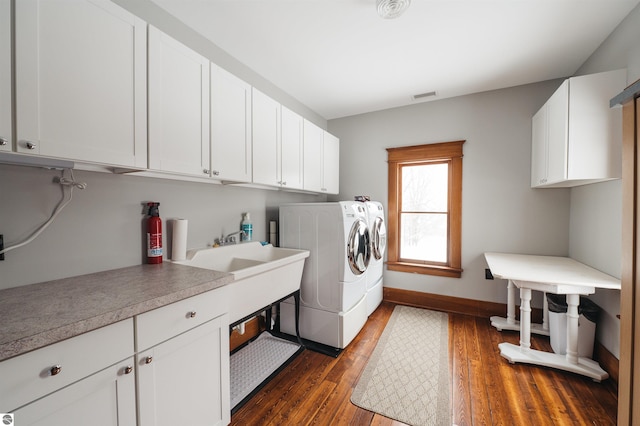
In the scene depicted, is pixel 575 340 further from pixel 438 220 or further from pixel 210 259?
pixel 210 259

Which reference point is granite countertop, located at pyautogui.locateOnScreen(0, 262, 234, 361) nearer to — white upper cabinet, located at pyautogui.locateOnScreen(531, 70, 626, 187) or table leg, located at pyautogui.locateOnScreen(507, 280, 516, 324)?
white upper cabinet, located at pyautogui.locateOnScreen(531, 70, 626, 187)

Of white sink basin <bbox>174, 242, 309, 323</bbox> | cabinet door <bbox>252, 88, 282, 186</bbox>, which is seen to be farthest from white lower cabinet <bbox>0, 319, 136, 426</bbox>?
cabinet door <bbox>252, 88, 282, 186</bbox>

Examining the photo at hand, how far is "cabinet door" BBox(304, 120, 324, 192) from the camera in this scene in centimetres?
269

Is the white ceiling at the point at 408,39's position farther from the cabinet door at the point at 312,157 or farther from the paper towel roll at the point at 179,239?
the paper towel roll at the point at 179,239

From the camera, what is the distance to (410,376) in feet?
6.28

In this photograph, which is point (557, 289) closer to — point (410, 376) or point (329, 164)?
point (410, 376)

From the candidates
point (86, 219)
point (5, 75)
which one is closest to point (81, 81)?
point (5, 75)

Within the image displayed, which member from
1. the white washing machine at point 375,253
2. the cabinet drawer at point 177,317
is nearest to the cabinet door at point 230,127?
the cabinet drawer at point 177,317

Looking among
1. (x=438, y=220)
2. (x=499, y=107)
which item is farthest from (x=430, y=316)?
(x=499, y=107)

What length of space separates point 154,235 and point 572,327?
306cm

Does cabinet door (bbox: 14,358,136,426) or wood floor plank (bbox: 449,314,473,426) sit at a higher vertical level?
cabinet door (bbox: 14,358,136,426)

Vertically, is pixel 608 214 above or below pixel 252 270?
above

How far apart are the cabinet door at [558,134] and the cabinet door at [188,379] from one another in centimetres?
272

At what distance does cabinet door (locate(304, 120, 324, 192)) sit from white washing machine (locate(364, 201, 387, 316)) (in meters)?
0.63
